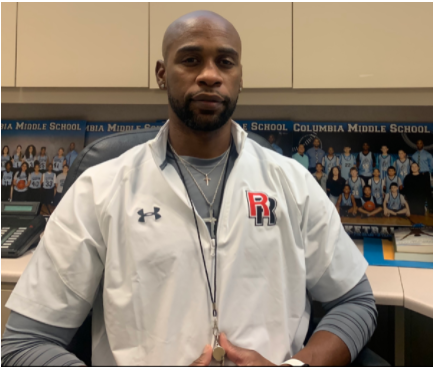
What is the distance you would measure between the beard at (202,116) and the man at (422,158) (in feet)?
3.04

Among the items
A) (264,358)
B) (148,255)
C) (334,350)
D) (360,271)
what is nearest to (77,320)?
(148,255)

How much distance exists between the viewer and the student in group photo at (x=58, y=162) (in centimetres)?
164

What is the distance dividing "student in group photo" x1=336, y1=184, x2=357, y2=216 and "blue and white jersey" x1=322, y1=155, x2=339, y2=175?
9cm

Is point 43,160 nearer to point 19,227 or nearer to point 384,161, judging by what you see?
point 19,227

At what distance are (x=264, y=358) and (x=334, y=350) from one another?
16cm

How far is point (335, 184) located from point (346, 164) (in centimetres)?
9

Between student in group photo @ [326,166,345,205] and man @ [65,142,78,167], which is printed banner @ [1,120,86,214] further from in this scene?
student in group photo @ [326,166,345,205]

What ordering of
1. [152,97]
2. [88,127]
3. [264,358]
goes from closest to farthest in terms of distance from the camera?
[264,358] < [152,97] < [88,127]

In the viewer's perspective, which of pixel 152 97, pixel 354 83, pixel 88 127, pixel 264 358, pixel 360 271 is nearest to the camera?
pixel 264 358

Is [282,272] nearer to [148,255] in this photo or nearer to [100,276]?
[148,255]

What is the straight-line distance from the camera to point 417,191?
147 cm

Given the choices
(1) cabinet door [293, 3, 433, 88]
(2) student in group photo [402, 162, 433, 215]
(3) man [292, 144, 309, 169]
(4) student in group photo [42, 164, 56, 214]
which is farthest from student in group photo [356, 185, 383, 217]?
(4) student in group photo [42, 164, 56, 214]

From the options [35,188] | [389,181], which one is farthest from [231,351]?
[35,188]

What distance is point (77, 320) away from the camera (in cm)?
85
